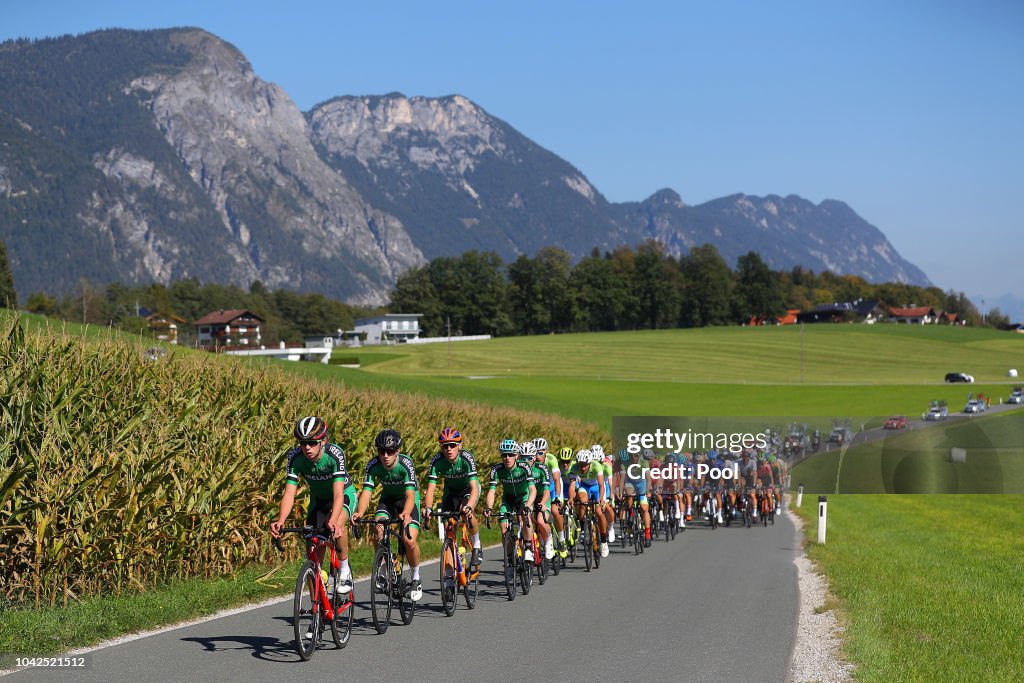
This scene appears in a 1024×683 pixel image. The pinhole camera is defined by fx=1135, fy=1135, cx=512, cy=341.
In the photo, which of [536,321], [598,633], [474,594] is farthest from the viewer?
[536,321]

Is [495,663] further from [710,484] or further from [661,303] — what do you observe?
→ [661,303]

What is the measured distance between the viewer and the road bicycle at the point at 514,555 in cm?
1441

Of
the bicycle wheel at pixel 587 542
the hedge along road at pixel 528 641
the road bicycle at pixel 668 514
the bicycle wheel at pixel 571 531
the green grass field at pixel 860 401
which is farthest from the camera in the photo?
the road bicycle at pixel 668 514

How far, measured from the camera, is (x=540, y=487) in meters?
16.1

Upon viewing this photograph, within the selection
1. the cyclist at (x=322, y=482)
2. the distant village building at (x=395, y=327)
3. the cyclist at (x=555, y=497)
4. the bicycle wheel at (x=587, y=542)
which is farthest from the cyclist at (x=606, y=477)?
the distant village building at (x=395, y=327)

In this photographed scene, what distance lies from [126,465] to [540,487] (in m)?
5.72

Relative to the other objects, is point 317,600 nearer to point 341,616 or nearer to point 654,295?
point 341,616

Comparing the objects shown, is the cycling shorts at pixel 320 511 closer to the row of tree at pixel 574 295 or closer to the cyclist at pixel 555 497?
the cyclist at pixel 555 497

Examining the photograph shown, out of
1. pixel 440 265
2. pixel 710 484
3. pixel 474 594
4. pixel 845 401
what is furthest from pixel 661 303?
pixel 474 594

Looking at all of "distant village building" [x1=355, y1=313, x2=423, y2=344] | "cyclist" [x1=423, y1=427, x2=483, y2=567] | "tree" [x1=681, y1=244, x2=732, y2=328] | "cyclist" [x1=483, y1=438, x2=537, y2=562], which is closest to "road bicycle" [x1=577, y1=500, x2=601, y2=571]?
"cyclist" [x1=483, y1=438, x2=537, y2=562]

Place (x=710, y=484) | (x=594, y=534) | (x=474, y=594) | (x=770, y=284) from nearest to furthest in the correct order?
(x=474, y=594) < (x=594, y=534) < (x=710, y=484) < (x=770, y=284)

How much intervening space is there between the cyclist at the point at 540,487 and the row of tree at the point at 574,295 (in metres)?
154

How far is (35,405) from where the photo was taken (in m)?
13.8

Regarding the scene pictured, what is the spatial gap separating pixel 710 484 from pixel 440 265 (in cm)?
15814
